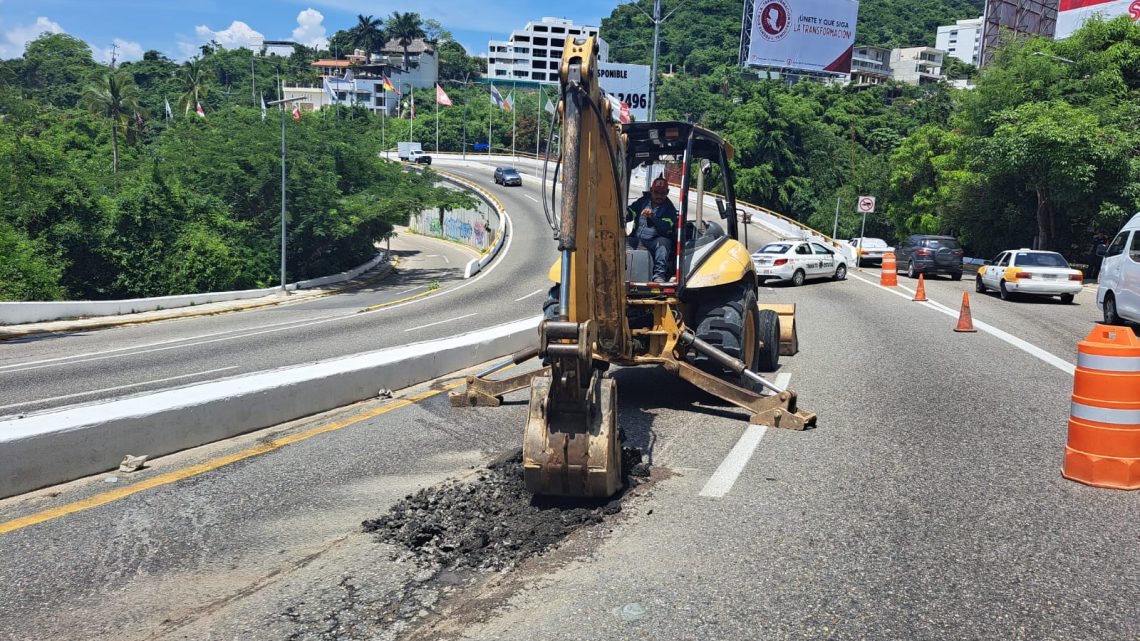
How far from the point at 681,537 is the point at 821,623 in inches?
49.4

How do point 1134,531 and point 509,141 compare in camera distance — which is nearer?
point 1134,531

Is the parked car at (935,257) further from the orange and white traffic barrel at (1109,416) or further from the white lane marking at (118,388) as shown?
the orange and white traffic barrel at (1109,416)

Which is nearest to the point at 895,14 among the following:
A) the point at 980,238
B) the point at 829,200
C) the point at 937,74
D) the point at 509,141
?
the point at 937,74

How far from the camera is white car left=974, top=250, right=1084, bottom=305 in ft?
74.6

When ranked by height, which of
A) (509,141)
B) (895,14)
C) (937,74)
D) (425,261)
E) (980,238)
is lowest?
(425,261)

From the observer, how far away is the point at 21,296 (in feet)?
83.0

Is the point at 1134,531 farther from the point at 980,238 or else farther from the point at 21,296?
the point at 980,238

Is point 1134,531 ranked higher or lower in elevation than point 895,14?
lower

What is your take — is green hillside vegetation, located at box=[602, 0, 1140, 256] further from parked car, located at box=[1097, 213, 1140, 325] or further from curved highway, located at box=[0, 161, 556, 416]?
curved highway, located at box=[0, 161, 556, 416]

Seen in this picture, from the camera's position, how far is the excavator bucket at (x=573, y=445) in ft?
18.4

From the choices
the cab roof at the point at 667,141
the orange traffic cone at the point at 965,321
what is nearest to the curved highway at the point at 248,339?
the cab roof at the point at 667,141

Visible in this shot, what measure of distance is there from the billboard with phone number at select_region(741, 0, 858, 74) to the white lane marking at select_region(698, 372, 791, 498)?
7145 centimetres

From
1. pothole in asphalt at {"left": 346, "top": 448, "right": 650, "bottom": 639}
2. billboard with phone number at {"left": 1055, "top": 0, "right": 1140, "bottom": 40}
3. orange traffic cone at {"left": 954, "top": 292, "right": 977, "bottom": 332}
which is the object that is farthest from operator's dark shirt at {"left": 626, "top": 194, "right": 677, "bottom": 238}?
billboard with phone number at {"left": 1055, "top": 0, "right": 1140, "bottom": 40}

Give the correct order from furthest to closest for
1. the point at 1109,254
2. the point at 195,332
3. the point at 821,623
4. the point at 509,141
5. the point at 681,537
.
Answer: the point at 509,141 → the point at 195,332 → the point at 1109,254 → the point at 681,537 → the point at 821,623
